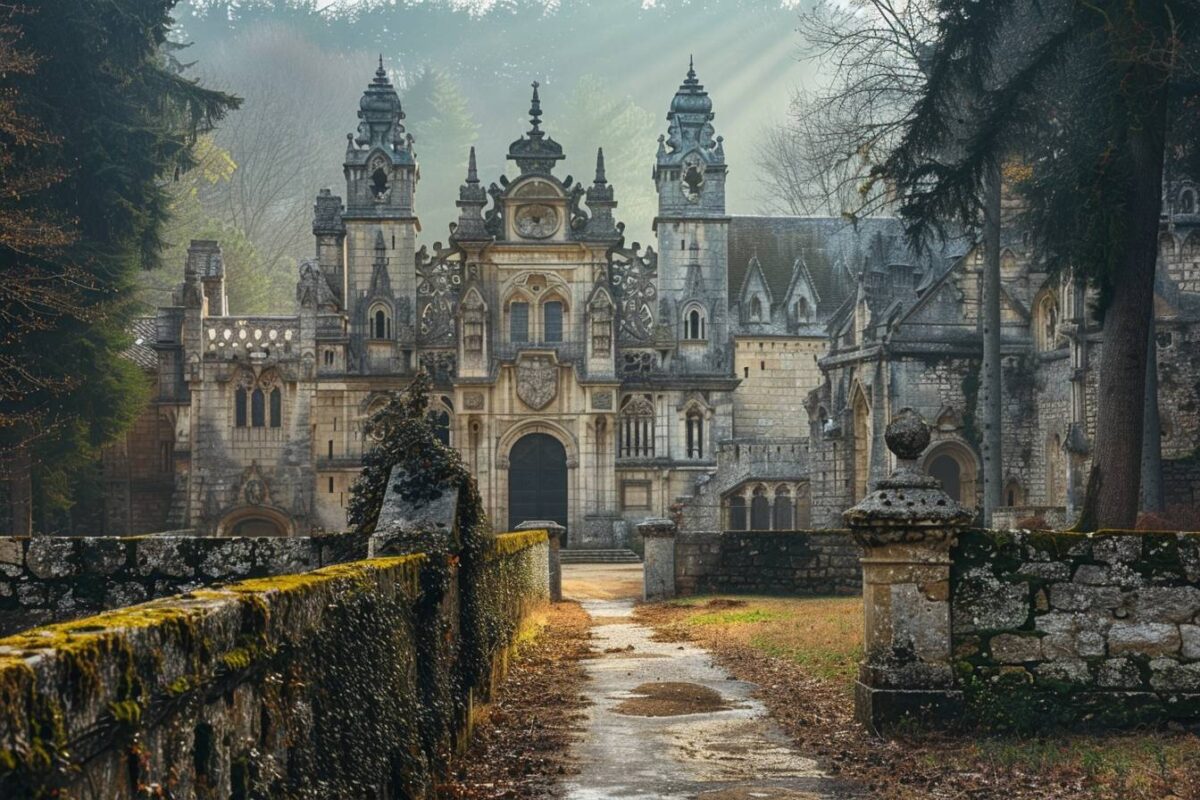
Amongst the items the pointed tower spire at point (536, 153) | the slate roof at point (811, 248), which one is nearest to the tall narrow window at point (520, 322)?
the pointed tower spire at point (536, 153)

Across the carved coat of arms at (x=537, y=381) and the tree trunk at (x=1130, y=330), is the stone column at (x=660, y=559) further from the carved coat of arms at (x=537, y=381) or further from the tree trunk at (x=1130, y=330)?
the carved coat of arms at (x=537, y=381)

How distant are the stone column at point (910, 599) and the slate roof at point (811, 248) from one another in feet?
133

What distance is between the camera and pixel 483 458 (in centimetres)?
4606

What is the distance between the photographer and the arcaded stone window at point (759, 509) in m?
45.2

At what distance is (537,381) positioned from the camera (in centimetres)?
4622

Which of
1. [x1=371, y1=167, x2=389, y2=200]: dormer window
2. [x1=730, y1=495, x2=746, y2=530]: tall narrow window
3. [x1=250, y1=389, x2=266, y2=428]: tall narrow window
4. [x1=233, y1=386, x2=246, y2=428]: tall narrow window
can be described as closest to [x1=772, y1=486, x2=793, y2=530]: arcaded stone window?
[x1=730, y1=495, x2=746, y2=530]: tall narrow window

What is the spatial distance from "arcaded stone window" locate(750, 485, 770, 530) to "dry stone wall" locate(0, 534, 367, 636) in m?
35.2

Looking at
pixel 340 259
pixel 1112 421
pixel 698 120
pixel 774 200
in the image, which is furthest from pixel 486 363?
pixel 774 200

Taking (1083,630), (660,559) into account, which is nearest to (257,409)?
(660,559)

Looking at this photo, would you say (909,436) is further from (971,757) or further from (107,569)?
(107,569)

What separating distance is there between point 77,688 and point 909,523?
7.68 metres

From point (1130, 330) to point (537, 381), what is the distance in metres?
32.6

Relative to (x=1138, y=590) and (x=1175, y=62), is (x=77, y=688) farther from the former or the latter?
(x=1175, y=62)

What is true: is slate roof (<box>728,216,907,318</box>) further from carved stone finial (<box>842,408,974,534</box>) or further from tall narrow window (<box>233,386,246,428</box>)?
carved stone finial (<box>842,408,974,534</box>)
